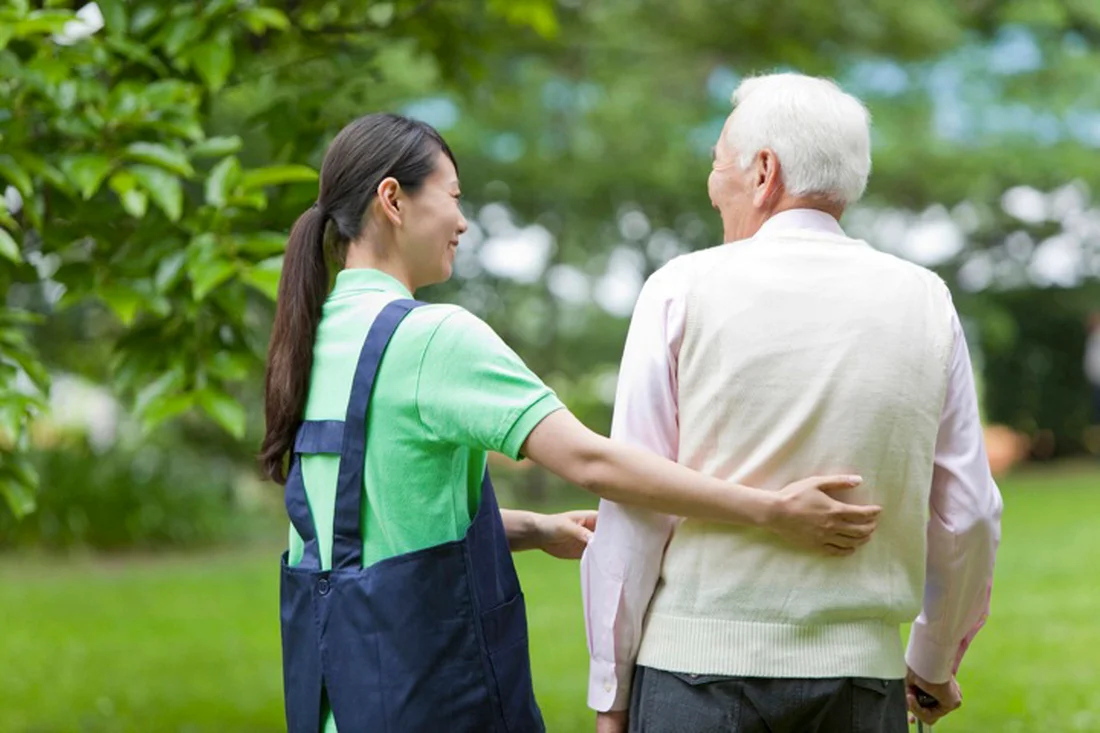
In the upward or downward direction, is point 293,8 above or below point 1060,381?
above

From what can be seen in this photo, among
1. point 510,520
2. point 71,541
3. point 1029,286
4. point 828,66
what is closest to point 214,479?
point 71,541

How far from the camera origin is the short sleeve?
242 cm

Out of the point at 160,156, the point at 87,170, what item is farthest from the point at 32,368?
the point at 160,156

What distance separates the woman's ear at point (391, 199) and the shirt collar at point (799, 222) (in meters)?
0.63

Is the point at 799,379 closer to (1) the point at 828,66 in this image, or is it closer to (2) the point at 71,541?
(1) the point at 828,66

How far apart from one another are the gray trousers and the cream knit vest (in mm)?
22

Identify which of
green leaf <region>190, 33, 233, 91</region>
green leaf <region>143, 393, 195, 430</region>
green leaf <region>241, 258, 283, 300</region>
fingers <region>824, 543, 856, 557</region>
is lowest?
green leaf <region>143, 393, 195, 430</region>

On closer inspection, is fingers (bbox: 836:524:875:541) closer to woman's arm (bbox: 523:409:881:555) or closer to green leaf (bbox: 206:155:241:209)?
woman's arm (bbox: 523:409:881:555)

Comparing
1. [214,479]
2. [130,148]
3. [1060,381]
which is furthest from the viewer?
[1060,381]

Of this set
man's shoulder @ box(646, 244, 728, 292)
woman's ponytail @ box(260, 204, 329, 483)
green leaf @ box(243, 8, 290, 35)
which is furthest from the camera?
green leaf @ box(243, 8, 290, 35)

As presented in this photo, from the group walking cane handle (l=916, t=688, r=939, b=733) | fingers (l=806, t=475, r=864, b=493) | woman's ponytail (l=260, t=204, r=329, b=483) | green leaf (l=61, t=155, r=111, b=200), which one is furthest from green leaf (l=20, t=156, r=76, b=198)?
walking cane handle (l=916, t=688, r=939, b=733)

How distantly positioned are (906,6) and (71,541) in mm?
10063

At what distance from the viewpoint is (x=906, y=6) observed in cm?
1542

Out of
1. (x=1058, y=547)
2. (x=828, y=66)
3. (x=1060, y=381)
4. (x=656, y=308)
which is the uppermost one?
(x=656, y=308)
